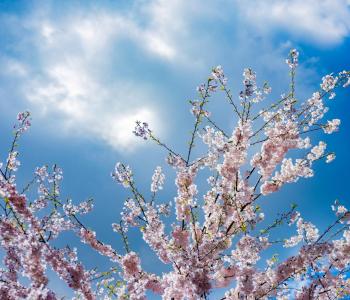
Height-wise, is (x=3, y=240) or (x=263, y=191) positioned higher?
(x=263, y=191)

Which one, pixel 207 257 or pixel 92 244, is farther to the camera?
pixel 92 244

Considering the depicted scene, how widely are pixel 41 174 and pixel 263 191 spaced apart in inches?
208

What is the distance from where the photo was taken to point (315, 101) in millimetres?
7715

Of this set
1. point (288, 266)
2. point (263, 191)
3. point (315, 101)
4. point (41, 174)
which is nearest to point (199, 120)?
point (263, 191)

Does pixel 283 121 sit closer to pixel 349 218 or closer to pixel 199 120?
pixel 199 120

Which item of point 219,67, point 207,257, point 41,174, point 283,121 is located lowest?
point 207,257

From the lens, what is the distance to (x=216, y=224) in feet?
25.2

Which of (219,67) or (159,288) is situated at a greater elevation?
(219,67)

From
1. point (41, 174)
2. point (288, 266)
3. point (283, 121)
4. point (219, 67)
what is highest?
point (219, 67)

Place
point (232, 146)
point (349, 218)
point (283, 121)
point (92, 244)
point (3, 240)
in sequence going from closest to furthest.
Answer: point (3, 240) < point (349, 218) < point (232, 146) < point (283, 121) < point (92, 244)

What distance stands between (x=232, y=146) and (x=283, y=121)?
1416mm

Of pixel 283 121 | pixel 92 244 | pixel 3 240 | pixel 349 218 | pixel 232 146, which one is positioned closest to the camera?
pixel 3 240

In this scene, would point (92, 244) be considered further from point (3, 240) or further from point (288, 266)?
point (288, 266)

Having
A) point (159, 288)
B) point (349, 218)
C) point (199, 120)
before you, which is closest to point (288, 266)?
point (349, 218)
